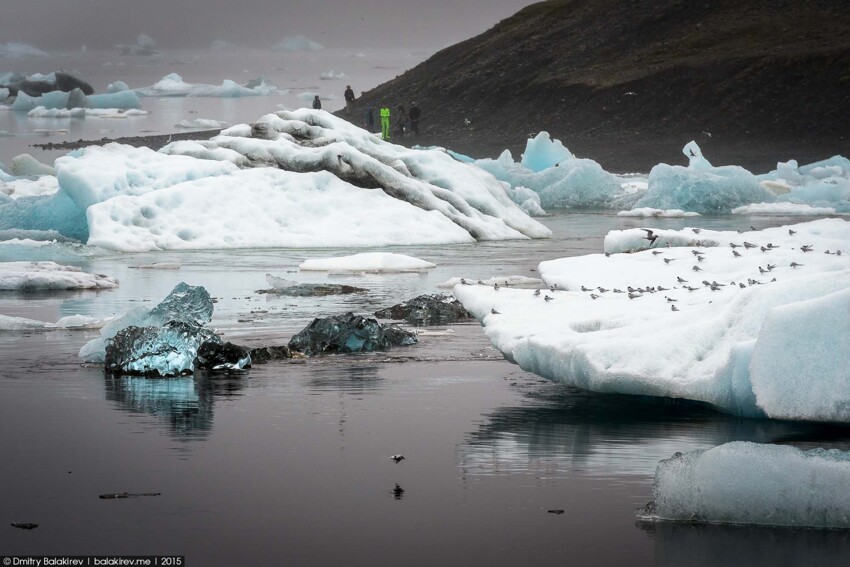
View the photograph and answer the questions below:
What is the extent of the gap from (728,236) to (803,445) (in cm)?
1028

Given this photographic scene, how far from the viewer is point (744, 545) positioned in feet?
20.0

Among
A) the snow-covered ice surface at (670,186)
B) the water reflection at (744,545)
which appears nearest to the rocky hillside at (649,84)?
the snow-covered ice surface at (670,186)

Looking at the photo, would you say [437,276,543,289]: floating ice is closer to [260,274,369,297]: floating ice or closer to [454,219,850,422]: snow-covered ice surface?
[260,274,369,297]: floating ice

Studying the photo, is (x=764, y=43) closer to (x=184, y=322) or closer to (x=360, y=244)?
(x=360, y=244)

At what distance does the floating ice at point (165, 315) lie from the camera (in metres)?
10.9

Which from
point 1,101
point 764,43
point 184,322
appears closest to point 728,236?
point 184,322

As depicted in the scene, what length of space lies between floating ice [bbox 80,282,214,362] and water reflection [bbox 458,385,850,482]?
3102mm

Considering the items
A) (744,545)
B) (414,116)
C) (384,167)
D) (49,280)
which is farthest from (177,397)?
(414,116)

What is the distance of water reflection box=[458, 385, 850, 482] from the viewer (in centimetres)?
751

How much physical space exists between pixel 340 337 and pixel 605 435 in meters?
3.74

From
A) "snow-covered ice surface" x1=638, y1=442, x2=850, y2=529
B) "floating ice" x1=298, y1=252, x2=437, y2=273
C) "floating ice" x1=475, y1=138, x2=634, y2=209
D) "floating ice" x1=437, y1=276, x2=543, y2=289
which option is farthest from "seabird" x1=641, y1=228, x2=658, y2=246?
"floating ice" x1=475, y1=138, x2=634, y2=209

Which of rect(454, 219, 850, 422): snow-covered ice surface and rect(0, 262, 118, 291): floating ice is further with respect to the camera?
rect(0, 262, 118, 291): floating ice

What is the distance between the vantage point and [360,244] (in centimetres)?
2311

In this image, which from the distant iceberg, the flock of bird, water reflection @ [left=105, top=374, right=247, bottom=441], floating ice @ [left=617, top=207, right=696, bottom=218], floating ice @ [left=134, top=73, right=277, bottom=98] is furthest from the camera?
floating ice @ [left=134, top=73, right=277, bottom=98]
